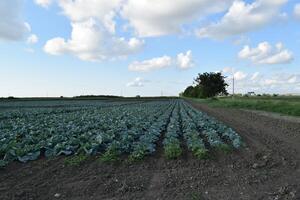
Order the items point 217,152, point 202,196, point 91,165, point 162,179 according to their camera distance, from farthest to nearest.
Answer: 1. point 217,152
2. point 91,165
3. point 162,179
4. point 202,196

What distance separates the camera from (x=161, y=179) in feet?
24.8

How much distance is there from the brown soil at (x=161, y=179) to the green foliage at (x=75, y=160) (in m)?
0.12

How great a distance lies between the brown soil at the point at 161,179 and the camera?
6.62 meters

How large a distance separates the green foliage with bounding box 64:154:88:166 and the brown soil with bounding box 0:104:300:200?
120 millimetres

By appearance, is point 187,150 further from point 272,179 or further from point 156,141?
point 272,179

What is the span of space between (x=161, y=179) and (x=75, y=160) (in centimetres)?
237

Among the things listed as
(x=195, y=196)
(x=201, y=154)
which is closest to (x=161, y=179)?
(x=195, y=196)

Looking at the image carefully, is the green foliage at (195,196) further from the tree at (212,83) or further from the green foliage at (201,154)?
the tree at (212,83)

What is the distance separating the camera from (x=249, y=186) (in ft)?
23.4

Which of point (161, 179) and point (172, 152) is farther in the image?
point (172, 152)

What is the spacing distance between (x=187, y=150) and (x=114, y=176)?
315 cm

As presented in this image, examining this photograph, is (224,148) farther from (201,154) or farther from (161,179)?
(161,179)

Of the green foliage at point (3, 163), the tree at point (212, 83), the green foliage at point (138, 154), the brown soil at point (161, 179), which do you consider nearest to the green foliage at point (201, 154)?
the brown soil at point (161, 179)

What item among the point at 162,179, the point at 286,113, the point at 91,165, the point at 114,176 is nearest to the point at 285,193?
the point at 162,179
